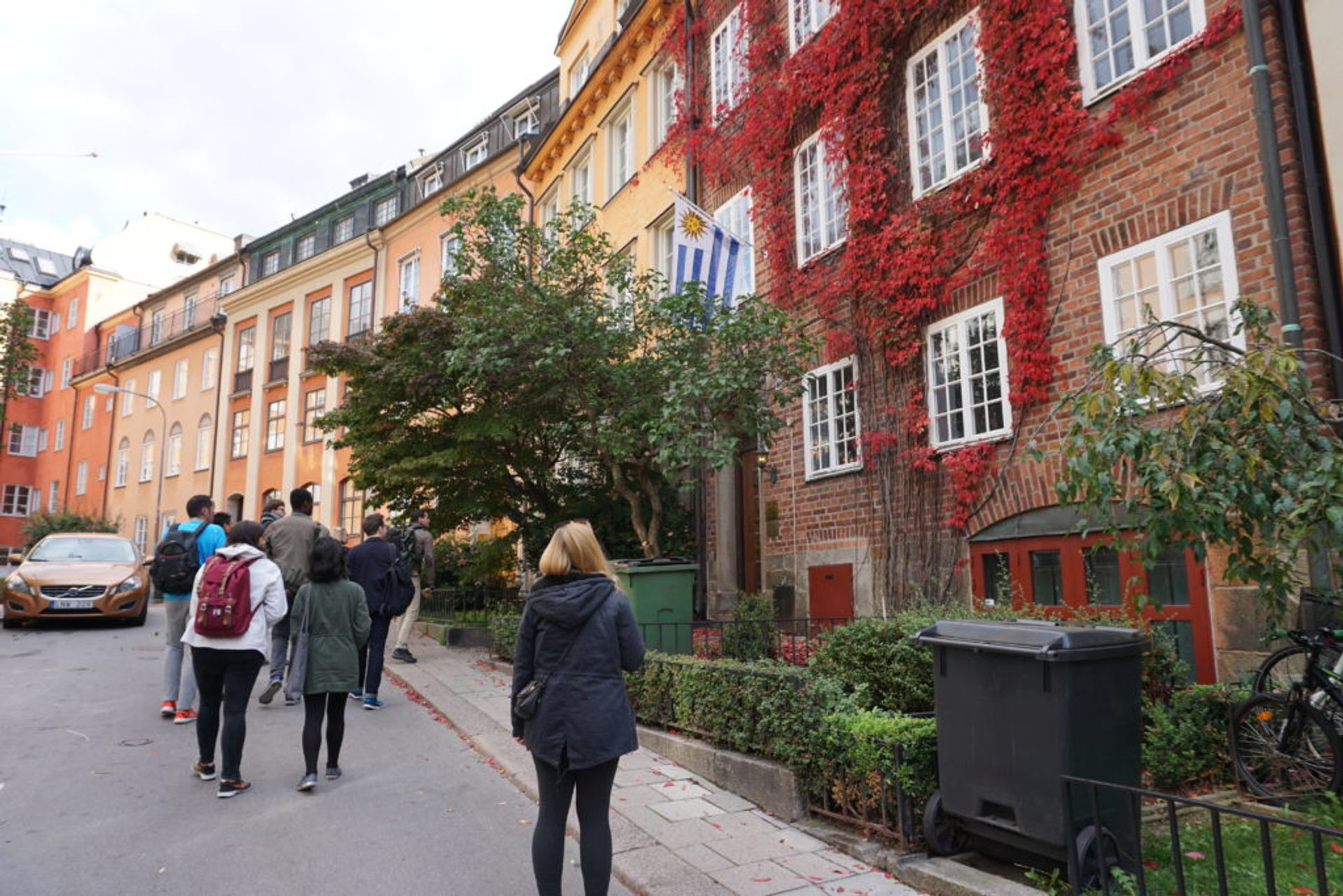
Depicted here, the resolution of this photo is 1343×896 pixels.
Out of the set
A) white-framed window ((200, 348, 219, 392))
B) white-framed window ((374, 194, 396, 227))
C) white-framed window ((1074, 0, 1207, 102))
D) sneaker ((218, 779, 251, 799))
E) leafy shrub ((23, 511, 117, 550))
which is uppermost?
white-framed window ((374, 194, 396, 227))

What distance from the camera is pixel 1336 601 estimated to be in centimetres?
530

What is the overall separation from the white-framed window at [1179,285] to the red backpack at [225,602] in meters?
6.48

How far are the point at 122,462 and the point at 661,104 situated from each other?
34.7 meters

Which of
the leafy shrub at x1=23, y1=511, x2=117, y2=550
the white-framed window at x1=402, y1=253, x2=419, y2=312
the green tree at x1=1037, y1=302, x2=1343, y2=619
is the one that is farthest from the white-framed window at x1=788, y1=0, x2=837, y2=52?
the leafy shrub at x1=23, y1=511, x2=117, y2=550

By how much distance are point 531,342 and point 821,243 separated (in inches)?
161

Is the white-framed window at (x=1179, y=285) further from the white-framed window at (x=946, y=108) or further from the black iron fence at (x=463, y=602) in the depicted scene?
the black iron fence at (x=463, y=602)

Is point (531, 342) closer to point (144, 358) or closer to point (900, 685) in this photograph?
point (900, 685)

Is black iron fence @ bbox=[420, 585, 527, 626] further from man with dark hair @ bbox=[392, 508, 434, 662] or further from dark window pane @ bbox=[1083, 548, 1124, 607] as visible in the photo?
dark window pane @ bbox=[1083, 548, 1124, 607]

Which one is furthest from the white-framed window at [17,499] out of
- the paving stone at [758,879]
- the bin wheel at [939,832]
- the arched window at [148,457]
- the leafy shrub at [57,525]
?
the bin wheel at [939,832]

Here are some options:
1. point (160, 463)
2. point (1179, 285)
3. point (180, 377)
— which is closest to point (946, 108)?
point (1179, 285)

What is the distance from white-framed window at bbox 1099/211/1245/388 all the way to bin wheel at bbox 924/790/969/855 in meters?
4.03

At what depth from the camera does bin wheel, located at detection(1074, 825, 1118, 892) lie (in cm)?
386

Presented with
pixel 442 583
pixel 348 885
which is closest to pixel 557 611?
pixel 348 885

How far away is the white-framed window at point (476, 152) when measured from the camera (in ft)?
86.9
